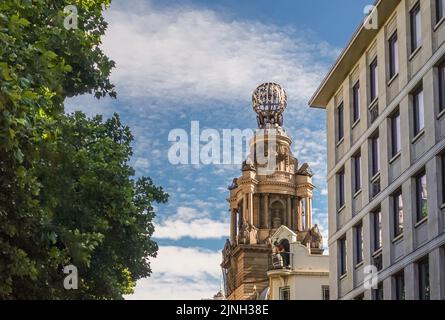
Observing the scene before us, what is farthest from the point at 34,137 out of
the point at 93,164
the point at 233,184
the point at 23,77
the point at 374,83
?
the point at 233,184

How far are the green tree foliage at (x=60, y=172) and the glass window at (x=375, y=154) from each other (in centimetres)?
868

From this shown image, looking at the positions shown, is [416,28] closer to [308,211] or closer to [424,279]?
[424,279]

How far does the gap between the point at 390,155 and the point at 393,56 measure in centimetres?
355

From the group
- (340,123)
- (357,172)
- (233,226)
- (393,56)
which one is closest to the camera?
(393,56)

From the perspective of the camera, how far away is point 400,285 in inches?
1518

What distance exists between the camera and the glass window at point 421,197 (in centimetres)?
3572

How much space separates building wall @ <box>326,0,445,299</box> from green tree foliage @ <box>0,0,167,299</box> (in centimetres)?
799

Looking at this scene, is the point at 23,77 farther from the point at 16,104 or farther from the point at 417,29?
the point at 417,29

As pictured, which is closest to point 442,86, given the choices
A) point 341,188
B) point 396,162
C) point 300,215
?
point 396,162

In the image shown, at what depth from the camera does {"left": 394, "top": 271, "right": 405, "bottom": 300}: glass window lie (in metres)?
38.2

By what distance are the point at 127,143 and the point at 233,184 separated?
70370 millimetres

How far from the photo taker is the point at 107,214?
33.4 metres

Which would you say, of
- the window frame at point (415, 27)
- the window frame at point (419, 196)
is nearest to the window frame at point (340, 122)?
the window frame at point (415, 27)
